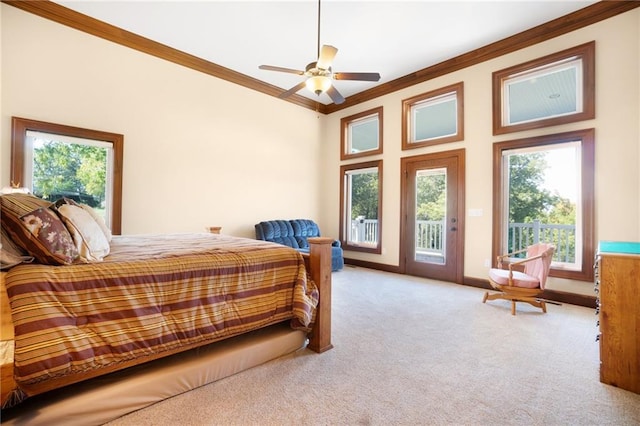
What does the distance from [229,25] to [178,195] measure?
245 centimetres

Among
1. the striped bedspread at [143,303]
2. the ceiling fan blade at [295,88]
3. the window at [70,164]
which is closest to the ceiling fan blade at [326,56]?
the ceiling fan blade at [295,88]

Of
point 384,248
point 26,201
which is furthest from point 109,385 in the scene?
point 384,248

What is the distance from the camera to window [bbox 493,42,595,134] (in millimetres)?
3447

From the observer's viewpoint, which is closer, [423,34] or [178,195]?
[423,34]

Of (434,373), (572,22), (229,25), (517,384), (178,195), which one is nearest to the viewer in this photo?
(517,384)

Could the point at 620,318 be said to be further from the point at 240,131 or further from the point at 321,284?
the point at 240,131

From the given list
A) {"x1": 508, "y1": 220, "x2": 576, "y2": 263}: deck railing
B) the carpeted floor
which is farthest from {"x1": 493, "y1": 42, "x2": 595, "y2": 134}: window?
the carpeted floor

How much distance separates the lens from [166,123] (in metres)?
4.27

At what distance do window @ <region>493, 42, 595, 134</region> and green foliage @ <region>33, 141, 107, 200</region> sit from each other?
545 cm

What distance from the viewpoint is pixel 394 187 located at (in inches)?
211

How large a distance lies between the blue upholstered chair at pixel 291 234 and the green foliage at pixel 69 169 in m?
2.33

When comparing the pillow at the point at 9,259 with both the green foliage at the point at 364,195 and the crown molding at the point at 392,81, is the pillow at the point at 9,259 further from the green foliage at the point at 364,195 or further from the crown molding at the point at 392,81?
the green foliage at the point at 364,195

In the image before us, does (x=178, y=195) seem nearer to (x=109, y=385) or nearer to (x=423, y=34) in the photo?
(x=109, y=385)

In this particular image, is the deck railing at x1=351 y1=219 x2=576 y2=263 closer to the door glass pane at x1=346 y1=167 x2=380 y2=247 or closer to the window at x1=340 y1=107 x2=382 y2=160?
the door glass pane at x1=346 y1=167 x2=380 y2=247
